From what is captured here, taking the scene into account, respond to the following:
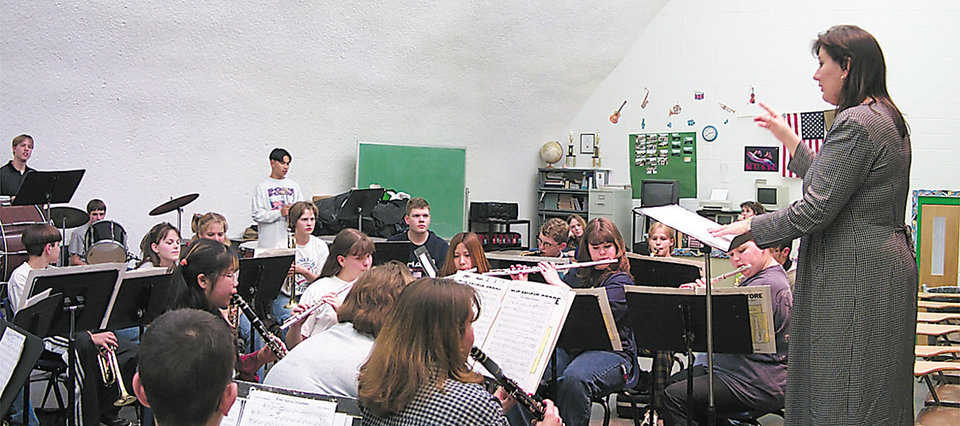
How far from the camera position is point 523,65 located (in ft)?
34.8

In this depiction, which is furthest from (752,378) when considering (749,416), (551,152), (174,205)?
(551,152)

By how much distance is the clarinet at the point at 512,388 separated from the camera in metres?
2.65

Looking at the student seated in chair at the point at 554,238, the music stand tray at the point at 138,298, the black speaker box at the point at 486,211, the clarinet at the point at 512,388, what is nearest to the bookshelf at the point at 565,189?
the black speaker box at the point at 486,211

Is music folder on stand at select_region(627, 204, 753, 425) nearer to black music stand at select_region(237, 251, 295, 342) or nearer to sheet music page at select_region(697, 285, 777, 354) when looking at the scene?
sheet music page at select_region(697, 285, 777, 354)

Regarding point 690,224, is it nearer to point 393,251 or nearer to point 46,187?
point 393,251

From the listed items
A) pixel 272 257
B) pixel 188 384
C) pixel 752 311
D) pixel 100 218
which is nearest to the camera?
pixel 188 384

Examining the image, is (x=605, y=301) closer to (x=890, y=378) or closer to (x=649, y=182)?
(x=890, y=378)

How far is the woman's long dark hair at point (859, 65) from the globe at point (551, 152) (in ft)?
30.0

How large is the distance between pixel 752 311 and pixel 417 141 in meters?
7.28

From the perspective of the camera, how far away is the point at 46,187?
6316mm

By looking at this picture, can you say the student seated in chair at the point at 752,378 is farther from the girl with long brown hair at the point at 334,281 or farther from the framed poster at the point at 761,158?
the framed poster at the point at 761,158

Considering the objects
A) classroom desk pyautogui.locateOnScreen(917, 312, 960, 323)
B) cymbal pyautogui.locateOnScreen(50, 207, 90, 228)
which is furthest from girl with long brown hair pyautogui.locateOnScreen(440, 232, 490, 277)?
cymbal pyautogui.locateOnScreen(50, 207, 90, 228)

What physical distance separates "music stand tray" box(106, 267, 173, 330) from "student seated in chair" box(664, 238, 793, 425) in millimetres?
2475

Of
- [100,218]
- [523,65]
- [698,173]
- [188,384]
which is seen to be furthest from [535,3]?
[188,384]
